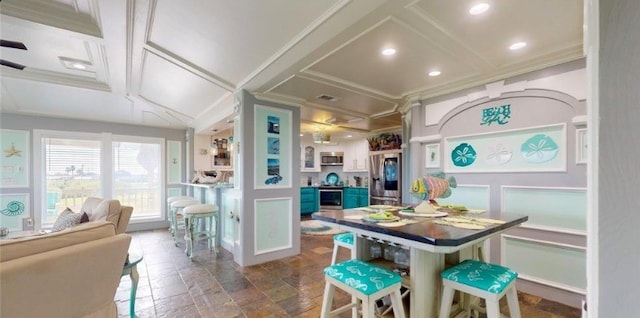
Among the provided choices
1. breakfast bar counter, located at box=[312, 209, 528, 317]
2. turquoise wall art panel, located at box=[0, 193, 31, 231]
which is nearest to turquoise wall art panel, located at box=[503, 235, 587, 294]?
breakfast bar counter, located at box=[312, 209, 528, 317]

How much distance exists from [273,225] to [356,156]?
4.42 metres

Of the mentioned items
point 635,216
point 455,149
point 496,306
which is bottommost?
point 496,306

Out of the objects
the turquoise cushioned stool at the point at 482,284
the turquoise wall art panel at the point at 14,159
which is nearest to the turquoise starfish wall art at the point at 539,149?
the turquoise cushioned stool at the point at 482,284

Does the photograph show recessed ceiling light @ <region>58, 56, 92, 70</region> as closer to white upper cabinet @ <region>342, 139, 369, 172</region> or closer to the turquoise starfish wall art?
the turquoise starfish wall art

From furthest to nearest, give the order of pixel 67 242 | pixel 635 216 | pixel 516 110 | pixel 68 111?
1. pixel 68 111
2. pixel 516 110
3. pixel 67 242
4. pixel 635 216

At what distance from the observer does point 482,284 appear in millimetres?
1478

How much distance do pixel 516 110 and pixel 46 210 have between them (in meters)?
7.46

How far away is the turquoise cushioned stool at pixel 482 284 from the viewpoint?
1430 mm

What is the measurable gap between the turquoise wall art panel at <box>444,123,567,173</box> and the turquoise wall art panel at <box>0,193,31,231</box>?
6.84m

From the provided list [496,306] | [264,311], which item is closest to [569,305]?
[496,306]

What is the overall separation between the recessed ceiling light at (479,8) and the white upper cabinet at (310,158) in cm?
669

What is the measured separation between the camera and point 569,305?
7.76ft

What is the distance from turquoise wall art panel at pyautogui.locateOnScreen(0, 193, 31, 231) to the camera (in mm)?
4461

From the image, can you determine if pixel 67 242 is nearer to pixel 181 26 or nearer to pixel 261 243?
pixel 181 26
